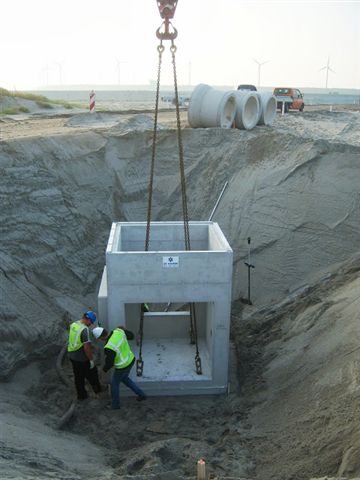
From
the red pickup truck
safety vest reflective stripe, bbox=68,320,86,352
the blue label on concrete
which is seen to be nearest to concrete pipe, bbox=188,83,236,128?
the blue label on concrete

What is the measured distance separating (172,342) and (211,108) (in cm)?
899

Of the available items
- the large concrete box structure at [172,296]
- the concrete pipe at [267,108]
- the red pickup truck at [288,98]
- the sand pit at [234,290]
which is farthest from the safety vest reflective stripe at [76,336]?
the red pickup truck at [288,98]

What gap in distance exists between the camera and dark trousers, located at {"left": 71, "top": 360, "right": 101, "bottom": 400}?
7770mm

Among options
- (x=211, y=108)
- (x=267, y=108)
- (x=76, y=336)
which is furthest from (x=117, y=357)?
(x=267, y=108)

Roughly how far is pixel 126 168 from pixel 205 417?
9.11 metres

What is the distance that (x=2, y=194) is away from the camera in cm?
1110

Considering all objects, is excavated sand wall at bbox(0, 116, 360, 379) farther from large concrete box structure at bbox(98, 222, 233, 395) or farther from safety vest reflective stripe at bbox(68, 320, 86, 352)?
large concrete box structure at bbox(98, 222, 233, 395)


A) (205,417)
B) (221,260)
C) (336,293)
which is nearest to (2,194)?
(221,260)

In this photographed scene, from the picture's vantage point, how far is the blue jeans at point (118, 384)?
7523 millimetres

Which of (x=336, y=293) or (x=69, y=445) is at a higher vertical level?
(x=336, y=293)

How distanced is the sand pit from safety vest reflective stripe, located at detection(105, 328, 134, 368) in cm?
91

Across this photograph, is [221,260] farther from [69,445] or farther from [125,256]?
[69,445]

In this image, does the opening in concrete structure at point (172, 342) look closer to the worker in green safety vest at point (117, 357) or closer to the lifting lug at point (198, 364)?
the lifting lug at point (198, 364)

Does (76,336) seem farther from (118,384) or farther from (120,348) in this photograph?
(118,384)
